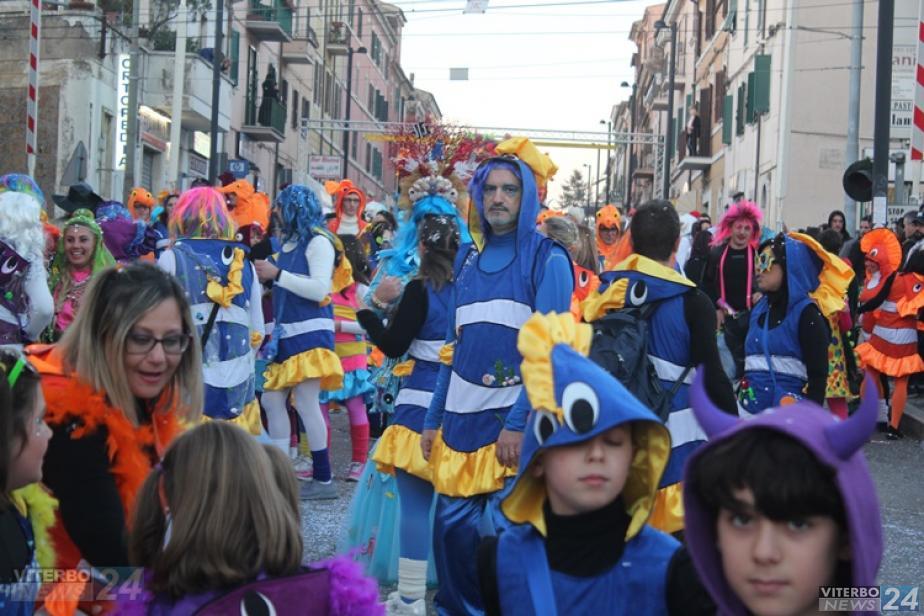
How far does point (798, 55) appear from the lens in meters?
30.5

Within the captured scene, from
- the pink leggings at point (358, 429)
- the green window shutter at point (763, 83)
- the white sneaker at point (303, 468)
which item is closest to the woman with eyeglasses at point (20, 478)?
the white sneaker at point (303, 468)

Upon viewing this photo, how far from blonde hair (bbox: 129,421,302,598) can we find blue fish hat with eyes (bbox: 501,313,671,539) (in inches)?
23.0

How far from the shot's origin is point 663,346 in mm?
5199

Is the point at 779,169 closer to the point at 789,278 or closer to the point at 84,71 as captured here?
the point at 84,71

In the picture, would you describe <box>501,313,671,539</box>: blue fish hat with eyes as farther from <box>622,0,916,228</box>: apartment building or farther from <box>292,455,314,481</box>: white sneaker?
<box>622,0,916,228</box>: apartment building

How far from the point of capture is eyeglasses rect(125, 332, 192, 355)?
3467mm

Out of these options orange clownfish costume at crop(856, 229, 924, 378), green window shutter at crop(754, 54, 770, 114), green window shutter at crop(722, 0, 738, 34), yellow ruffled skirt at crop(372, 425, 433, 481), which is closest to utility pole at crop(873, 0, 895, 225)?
orange clownfish costume at crop(856, 229, 924, 378)

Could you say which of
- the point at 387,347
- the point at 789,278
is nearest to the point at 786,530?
the point at 387,347

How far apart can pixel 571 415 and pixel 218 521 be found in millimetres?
811

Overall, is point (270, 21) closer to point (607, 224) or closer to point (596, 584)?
point (607, 224)

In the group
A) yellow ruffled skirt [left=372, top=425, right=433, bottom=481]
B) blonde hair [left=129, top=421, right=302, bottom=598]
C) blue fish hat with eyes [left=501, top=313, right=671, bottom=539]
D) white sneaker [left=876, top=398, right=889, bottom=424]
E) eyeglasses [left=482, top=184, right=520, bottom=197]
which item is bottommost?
white sneaker [left=876, top=398, right=889, bottom=424]

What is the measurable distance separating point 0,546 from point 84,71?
24318 millimetres

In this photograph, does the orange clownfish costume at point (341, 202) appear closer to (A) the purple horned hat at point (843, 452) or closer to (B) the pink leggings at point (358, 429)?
(B) the pink leggings at point (358, 429)

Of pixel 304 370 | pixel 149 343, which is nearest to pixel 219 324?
pixel 304 370
